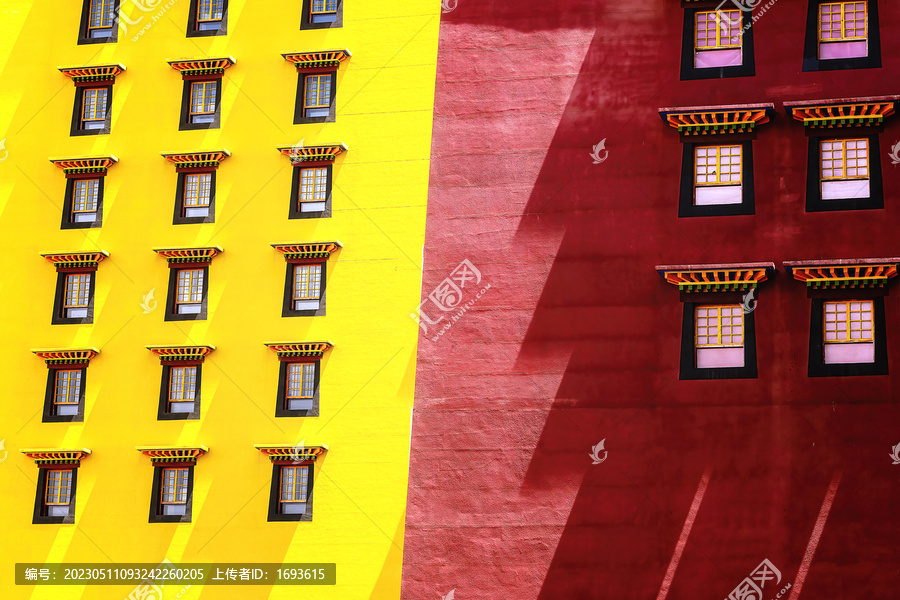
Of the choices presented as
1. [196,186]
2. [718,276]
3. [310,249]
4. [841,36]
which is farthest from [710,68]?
[196,186]

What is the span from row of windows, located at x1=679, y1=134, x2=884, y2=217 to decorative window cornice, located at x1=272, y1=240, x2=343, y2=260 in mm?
10428

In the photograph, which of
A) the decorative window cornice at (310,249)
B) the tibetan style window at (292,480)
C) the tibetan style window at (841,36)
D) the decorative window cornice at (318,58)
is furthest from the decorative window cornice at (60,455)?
the tibetan style window at (841,36)

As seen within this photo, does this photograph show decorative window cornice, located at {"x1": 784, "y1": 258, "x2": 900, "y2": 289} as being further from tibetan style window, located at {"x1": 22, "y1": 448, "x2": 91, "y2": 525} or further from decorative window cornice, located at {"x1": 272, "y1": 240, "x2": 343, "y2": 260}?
tibetan style window, located at {"x1": 22, "y1": 448, "x2": 91, "y2": 525}

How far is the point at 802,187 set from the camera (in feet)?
107

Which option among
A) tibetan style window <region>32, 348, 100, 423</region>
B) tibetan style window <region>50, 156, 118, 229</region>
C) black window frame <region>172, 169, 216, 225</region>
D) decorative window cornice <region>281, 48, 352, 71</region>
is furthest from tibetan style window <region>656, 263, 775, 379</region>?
tibetan style window <region>50, 156, 118, 229</region>

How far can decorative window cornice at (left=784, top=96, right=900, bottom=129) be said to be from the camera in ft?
105

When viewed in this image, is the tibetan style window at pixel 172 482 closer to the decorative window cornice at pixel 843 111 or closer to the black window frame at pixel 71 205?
the black window frame at pixel 71 205

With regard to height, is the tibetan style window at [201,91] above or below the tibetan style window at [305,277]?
above

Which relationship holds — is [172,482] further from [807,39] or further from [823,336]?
[807,39]

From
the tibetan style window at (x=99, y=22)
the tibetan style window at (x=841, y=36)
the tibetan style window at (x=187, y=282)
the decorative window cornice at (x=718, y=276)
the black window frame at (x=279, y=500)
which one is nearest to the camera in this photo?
the decorative window cornice at (x=718, y=276)

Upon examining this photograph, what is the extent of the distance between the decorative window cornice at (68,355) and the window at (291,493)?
23.3 feet

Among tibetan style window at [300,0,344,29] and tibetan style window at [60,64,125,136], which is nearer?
tibetan style window at [300,0,344,29]

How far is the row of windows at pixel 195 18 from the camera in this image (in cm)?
3794

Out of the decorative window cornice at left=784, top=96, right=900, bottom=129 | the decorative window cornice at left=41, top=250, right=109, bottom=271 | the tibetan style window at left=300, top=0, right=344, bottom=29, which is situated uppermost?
the tibetan style window at left=300, top=0, right=344, bottom=29
